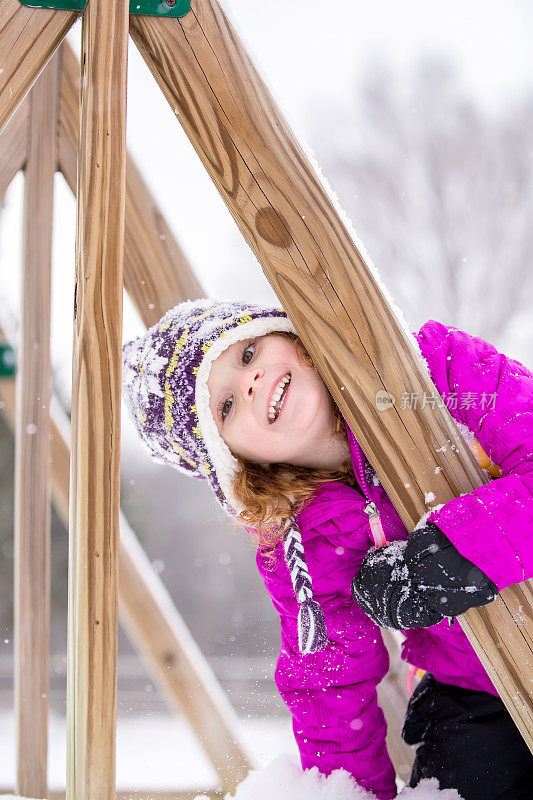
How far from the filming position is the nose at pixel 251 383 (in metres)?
1.40

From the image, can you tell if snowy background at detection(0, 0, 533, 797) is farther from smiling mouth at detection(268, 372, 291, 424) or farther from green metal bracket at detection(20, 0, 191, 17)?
green metal bracket at detection(20, 0, 191, 17)

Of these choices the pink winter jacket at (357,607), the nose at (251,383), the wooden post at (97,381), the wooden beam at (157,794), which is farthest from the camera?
the wooden beam at (157,794)

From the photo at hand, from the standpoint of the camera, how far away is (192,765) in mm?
3416

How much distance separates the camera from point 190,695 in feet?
7.08

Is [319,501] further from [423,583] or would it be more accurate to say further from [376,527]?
[423,583]

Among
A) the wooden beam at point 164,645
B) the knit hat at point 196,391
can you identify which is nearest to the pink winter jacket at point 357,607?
the knit hat at point 196,391

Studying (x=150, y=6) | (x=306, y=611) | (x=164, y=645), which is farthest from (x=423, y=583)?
(x=164, y=645)

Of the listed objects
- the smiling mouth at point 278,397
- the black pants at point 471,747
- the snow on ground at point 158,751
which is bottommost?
the snow on ground at point 158,751

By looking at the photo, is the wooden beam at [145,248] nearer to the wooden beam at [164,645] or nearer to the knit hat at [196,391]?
the knit hat at [196,391]

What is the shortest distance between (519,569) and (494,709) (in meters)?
0.60

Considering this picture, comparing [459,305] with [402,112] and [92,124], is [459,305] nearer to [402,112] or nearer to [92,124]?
[402,112]

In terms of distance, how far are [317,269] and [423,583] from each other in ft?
1.82

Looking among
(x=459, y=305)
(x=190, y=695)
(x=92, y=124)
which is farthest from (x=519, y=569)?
(x=459, y=305)

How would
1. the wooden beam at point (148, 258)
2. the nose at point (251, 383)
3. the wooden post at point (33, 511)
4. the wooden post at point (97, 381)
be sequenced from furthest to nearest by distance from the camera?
the wooden post at point (33, 511)
the wooden beam at point (148, 258)
the nose at point (251, 383)
the wooden post at point (97, 381)
